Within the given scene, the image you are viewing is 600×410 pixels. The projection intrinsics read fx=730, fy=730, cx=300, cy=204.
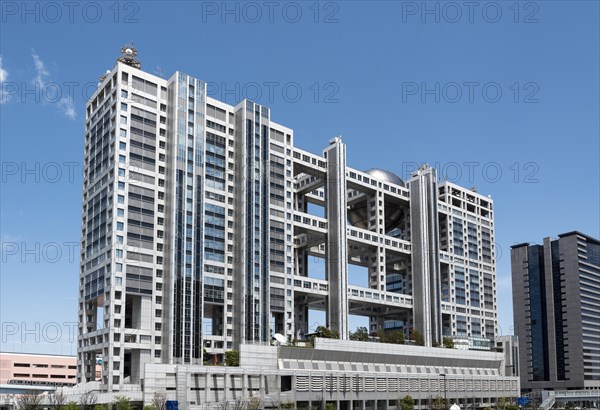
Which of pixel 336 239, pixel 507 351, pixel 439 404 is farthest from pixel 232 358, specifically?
pixel 507 351

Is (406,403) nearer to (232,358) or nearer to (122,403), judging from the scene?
(232,358)

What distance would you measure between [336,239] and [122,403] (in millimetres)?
65833

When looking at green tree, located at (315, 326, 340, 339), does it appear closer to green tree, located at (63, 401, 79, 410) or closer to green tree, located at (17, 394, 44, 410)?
green tree, located at (63, 401, 79, 410)

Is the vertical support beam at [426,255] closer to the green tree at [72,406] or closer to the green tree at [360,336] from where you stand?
the green tree at [360,336]

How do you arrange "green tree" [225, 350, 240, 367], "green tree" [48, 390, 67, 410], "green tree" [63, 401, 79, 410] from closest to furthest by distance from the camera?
"green tree" [63, 401, 79, 410] → "green tree" [48, 390, 67, 410] → "green tree" [225, 350, 240, 367]

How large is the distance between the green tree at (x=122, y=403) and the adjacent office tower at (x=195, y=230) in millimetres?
7639

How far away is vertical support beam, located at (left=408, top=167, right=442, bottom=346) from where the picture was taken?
177250 millimetres

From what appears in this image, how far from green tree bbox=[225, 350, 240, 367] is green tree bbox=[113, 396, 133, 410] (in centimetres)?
2006

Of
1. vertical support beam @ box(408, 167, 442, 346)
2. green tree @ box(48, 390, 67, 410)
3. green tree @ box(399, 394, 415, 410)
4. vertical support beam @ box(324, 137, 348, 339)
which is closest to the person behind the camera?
green tree @ box(48, 390, 67, 410)

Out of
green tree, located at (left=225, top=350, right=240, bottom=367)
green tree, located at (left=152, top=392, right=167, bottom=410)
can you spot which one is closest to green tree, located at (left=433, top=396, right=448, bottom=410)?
green tree, located at (left=225, top=350, right=240, bottom=367)

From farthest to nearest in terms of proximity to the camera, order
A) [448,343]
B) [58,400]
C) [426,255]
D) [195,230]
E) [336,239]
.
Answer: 1. [426,255]
2. [448,343]
3. [336,239]
4. [195,230]
5. [58,400]

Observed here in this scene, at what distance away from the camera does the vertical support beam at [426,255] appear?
177 metres

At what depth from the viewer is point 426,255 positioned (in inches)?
7096

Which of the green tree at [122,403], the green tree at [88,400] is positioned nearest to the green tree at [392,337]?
the green tree at [122,403]
